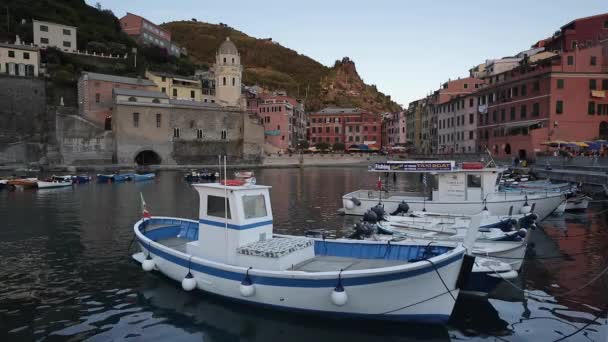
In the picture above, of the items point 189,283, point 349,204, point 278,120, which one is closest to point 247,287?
point 189,283

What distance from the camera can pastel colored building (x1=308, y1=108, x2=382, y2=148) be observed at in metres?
100

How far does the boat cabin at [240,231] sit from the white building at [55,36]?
278 ft

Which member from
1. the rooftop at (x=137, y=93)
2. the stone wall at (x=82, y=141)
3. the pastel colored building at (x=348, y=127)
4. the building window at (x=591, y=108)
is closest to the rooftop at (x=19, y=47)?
the stone wall at (x=82, y=141)

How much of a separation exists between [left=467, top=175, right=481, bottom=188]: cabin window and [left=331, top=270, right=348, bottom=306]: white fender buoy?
50.7ft

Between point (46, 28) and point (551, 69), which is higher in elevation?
point (46, 28)

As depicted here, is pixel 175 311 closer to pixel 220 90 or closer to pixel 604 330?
pixel 604 330

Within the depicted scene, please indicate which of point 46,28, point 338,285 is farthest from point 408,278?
point 46,28

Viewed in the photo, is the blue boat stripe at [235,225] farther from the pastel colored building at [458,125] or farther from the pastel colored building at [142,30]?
the pastel colored building at [142,30]

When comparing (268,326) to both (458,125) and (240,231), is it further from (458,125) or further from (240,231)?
(458,125)

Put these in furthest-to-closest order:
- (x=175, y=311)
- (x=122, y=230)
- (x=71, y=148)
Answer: (x=71, y=148), (x=122, y=230), (x=175, y=311)

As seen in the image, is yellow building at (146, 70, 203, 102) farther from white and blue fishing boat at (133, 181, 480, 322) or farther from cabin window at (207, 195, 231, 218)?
cabin window at (207, 195, 231, 218)

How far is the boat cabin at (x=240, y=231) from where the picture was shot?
10398 mm

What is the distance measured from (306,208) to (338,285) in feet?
64.0

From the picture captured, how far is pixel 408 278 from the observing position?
8.73 metres
